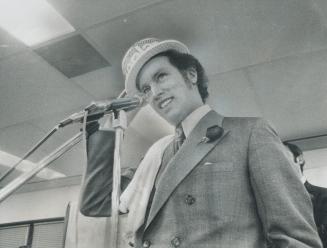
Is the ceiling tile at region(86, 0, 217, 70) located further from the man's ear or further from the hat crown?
the man's ear

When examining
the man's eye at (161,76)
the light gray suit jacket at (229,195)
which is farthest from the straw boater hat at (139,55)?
the light gray suit jacket at (229,195)

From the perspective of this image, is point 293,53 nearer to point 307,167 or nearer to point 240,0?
point 240,0

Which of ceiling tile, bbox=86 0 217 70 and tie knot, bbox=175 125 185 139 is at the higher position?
ceiling tile, bbox=86 0 217 70

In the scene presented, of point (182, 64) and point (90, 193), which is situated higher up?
point (182, 64)

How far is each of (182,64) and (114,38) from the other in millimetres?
1232

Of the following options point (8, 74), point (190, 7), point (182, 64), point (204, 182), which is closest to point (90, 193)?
point (204, 182)

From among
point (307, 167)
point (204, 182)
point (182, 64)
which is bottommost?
point (204, 182)

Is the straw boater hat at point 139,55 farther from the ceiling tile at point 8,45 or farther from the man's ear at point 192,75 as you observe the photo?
the ceiling tile at point 8,45

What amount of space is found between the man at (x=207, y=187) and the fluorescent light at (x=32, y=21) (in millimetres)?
1427

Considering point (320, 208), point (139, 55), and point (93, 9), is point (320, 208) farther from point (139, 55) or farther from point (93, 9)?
point (93, 9)

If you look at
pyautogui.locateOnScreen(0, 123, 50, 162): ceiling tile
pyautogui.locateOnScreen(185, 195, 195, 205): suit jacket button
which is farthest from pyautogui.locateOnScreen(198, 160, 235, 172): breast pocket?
pyautogui.locateOnScreen(0, 123, 50, 162): ceiling tile

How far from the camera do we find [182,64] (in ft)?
5.66

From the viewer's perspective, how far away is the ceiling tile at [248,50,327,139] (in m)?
3.13

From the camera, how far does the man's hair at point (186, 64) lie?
1715 millimetres
